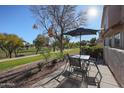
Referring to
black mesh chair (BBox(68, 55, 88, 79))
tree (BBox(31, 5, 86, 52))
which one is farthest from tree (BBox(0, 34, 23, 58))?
black mesh chair (BBox(68, 55, 88, 79))

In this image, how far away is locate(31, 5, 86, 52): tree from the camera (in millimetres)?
15258

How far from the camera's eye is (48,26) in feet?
55.7

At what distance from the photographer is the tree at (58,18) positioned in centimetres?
1526

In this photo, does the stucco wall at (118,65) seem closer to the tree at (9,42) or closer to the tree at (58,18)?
the tree at (58,18)

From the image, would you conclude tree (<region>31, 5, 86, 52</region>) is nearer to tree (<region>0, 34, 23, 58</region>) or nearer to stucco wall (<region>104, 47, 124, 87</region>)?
tree (<region>0, 34, 23, 58</region>)

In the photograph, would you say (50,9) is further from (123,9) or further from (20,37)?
(20,37)

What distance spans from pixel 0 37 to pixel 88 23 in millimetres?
12729

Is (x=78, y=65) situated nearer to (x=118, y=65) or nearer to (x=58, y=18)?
(x=118, y=65)

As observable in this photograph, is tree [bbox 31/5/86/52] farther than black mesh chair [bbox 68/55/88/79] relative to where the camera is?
Yes

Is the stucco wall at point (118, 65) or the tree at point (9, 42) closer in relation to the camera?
the stucco wall at point (118, 65)

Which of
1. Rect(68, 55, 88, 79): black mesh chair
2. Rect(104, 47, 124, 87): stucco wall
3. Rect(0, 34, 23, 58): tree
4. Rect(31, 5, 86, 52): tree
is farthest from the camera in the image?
Rect(0, 34, 23, 58): tree

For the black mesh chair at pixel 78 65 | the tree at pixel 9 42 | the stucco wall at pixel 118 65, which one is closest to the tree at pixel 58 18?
the tree at pixel 9 42

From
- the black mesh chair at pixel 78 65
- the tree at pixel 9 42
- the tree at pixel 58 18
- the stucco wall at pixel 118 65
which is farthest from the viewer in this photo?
the tree at pixel 9 42
